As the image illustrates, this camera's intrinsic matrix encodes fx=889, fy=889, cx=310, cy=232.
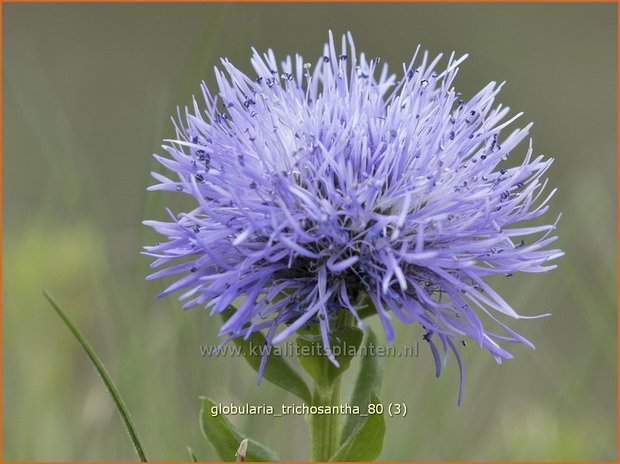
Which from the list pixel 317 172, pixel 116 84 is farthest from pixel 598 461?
pixel 116 84

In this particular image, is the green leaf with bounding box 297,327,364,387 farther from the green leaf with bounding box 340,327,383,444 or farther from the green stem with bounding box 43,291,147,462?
the green stem with bounding box 43,291,147,462

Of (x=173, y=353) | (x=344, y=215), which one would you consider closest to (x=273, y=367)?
(x=344, y=215)

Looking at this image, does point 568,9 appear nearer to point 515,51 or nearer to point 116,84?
point 515,51

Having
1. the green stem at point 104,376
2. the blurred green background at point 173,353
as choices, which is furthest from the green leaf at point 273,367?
the blurred green background at point 173,353

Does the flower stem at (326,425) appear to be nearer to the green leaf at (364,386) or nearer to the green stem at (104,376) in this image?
the green leaf at (364,386)

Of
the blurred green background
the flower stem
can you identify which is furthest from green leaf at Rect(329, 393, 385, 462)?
the blurred green background

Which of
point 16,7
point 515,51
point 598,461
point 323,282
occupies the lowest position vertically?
point 598,461
